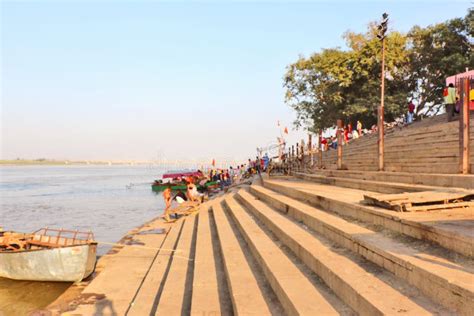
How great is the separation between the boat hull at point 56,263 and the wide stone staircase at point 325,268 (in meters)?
1.19

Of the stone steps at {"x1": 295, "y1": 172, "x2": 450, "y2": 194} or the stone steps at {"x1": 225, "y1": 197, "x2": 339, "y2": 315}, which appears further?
the stone steps at {"x1": 295, "y1": 172, "x2": 450, "y2": 194}

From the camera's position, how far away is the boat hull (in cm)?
902

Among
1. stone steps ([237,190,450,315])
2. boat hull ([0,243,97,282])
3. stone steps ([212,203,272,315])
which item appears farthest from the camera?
boat hull ([0,243,97,282])

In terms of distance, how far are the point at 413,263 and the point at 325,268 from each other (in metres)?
1.09

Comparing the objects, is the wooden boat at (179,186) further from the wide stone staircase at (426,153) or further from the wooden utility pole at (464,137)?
the wooden utility pole at (464,137)

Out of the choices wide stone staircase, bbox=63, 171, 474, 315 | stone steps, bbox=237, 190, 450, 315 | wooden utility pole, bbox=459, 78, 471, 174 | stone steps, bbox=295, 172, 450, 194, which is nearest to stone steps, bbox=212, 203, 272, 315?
wide stone staircase, bbox=63, 171, 474, 315

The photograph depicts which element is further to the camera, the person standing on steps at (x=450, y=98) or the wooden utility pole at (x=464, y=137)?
the person standing on steps at (x=450, y=98)

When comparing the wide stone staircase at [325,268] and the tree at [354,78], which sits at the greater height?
the tree at [354,78]

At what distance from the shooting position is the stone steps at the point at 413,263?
2.71 meters

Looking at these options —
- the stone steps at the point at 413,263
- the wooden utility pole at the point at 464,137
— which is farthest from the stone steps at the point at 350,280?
the wooden utility pole at the point at 464,137

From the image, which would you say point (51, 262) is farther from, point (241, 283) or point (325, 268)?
point (325, 268)

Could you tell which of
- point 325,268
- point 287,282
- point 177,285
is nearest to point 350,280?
point 325,268

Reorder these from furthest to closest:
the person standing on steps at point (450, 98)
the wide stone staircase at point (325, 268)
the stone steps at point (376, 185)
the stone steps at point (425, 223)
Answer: the person standing on steps at point (450, 98), the stone steps at point (376, 185), the stone steps at point (425, 223), the wide stone staircase at point (325, 268)

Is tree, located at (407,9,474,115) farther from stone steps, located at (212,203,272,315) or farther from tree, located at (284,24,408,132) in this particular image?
stone steps, located at (212,203,272,315)
